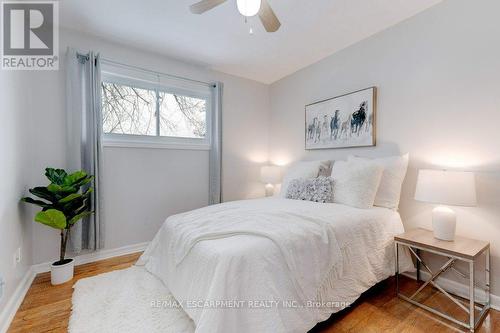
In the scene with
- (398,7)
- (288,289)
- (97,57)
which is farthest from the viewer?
(97,57)

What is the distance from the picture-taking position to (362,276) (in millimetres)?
1680

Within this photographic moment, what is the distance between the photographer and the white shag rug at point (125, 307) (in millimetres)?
1453

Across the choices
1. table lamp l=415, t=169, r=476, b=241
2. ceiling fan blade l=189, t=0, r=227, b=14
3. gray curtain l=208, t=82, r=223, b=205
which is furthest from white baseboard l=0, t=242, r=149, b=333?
table lamp l=415, t=169, r=476, b=241

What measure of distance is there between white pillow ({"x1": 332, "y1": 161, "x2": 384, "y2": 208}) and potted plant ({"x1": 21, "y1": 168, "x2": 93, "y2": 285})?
244cm

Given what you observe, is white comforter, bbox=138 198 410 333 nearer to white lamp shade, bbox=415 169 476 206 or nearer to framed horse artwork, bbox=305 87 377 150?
white lamp shade, bbox=415 169 476 206

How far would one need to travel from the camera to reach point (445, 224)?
1.71 meters

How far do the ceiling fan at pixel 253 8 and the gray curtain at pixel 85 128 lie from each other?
146cm

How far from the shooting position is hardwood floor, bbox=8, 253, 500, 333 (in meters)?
1.47

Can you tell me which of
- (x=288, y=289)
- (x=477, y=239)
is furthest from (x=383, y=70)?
(x=288, y=289)

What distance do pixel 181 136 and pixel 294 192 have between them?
1.73 metres

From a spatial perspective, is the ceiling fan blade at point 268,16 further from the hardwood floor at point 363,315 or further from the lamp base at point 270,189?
the lamp base at point 270,189

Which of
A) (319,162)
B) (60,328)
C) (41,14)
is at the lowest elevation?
(60,328)

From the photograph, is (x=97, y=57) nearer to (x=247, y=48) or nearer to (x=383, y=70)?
(x=247, y=48)

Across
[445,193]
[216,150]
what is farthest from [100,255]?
[445,193]
